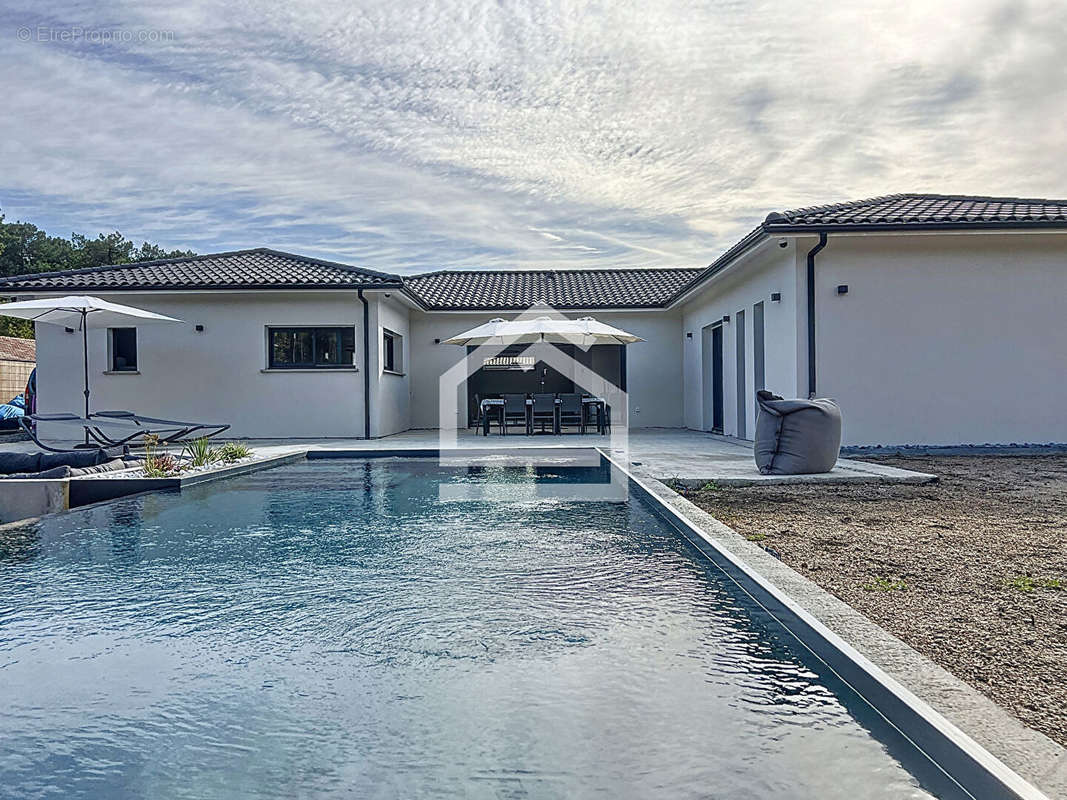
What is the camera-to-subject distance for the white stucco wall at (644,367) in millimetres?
19094

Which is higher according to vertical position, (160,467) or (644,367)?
(644,367)

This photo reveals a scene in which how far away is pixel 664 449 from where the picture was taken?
496 inches

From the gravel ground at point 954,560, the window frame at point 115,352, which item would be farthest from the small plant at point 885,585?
the window frame at point 115,352

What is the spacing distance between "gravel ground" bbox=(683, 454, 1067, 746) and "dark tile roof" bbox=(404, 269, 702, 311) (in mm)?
10983

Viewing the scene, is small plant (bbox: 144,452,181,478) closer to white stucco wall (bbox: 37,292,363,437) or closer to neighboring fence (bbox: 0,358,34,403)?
white stucco wall (bbox: 37,292,363,437)

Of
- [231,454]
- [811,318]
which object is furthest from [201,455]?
[811,318]

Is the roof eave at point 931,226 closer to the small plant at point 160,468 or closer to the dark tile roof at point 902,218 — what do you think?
the dark tile roof at point 902,218

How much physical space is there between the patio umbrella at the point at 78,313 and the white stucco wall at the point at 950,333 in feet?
36.2

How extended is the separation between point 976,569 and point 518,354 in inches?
716

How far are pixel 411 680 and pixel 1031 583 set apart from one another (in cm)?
313

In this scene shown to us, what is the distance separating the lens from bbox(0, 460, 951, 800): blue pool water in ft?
7.59

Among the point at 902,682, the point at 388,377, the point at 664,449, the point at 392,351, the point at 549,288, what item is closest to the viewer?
the point at 902,682

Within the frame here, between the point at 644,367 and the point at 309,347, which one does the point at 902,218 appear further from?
the point at 309,347

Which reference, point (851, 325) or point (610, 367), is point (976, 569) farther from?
point (610, 367)
